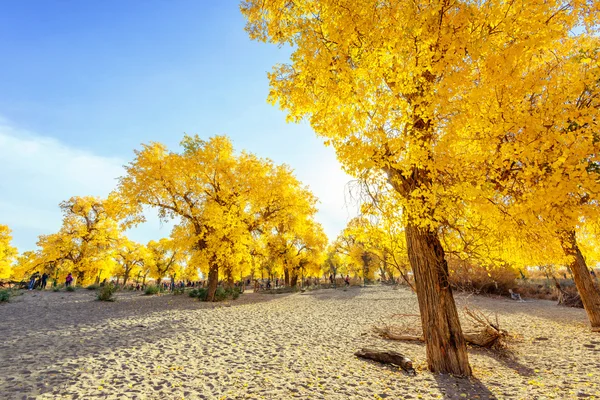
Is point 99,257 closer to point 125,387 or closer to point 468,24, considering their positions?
point 125,387

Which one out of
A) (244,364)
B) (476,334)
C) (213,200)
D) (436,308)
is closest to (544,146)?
(436,308)

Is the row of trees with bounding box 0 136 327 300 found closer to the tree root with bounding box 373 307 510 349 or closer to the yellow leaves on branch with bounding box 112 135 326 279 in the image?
the yellow leaves on branch with bounding box 112 135 326 279

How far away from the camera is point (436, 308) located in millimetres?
5609

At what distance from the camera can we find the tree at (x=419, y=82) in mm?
4367

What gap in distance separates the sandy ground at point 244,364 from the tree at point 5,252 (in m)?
42.2

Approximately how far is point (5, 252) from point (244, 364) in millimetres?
56127

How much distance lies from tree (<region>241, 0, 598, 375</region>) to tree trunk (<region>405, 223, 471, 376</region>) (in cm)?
2

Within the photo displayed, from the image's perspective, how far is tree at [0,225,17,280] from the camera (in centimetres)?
3809

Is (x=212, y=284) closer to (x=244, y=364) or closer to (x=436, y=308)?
(x=244, y=364)

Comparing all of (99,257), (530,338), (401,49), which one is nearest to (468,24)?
(401,49)

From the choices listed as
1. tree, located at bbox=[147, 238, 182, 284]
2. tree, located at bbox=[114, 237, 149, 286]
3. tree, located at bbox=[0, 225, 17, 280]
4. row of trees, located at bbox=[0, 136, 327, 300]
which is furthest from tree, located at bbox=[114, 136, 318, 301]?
tree, located at bbox=[0, 225, 17, 280]

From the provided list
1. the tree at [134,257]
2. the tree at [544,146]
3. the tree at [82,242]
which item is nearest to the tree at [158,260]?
the tree at [134,257]

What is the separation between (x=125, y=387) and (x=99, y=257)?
31462 mm

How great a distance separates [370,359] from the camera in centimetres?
643
